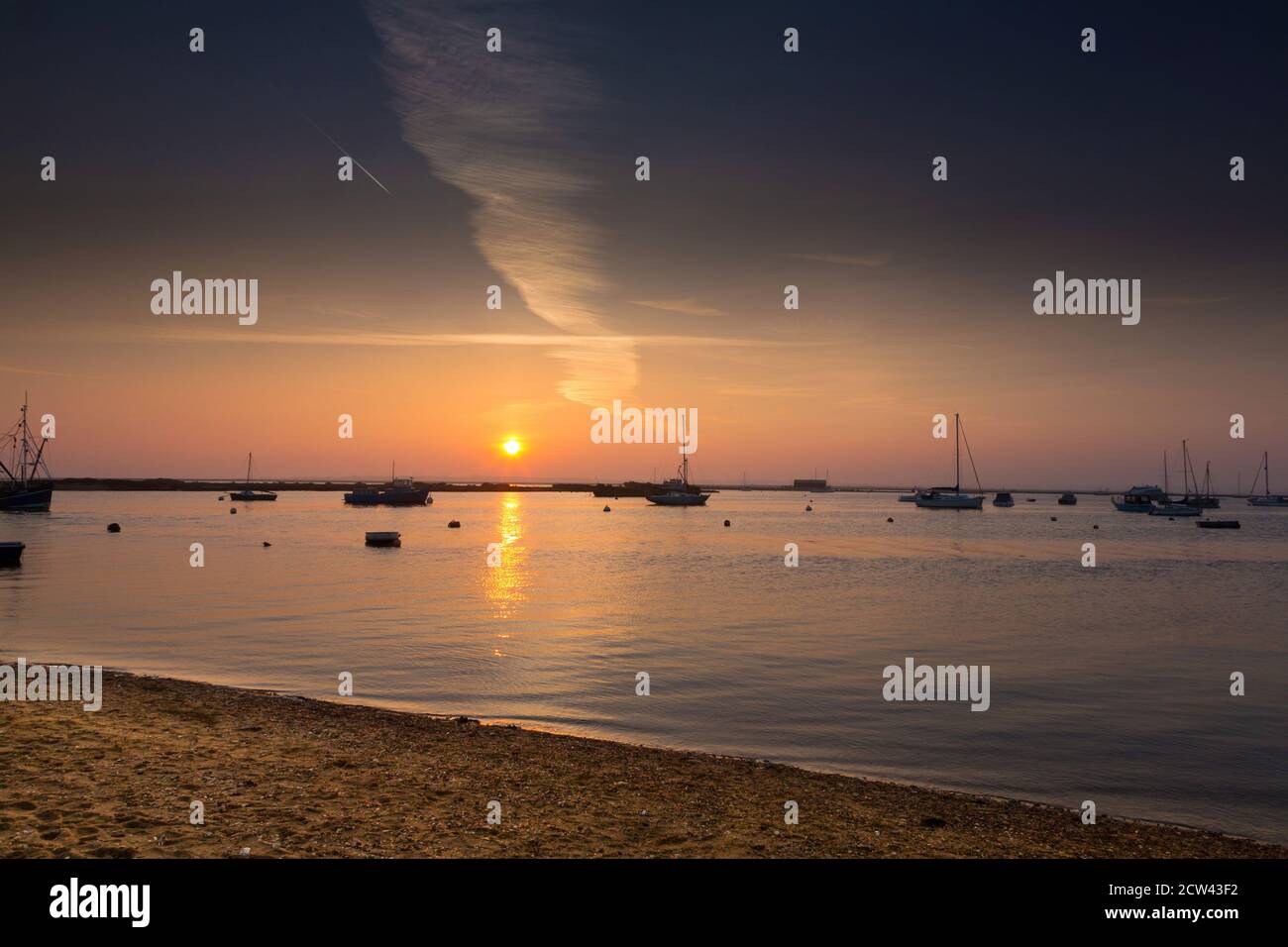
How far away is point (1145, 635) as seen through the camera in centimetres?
3550

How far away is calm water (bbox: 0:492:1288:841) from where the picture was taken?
1745 cm

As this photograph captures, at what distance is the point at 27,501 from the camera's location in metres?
130

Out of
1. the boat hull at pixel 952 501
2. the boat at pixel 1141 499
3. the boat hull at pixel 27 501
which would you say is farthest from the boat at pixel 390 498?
the boat at pixel 1141 499

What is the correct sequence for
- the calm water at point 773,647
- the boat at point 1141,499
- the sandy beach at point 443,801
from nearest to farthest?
the sandy beach at point 443,801 < the calm water at point 773,647 < the boat at point 1141,499

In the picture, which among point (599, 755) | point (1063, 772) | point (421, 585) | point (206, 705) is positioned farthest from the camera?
point (421, 585)

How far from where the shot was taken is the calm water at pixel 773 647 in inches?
687

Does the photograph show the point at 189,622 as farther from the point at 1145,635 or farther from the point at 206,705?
the point at 1145,635

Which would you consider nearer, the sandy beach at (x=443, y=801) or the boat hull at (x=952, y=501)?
the sandy beach at (x=443, y=801)

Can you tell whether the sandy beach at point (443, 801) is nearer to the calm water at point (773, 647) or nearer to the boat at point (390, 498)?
the calm water at point (773, 647)

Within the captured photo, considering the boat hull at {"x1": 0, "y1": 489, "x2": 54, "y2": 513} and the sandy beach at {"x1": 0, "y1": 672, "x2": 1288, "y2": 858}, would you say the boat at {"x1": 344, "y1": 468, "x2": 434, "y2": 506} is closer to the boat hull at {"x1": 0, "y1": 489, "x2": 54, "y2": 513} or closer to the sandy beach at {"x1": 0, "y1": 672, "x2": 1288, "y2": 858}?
the boat hull at {"x1": 0, "y1": 489, "x2": 54, "y2": 513}

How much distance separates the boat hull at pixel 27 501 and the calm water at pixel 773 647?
71997mm
